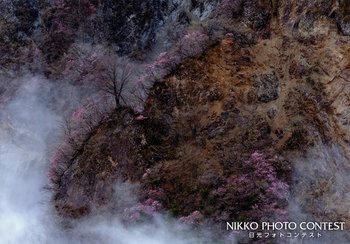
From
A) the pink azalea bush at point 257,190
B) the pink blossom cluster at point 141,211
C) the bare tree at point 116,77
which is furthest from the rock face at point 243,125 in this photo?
the bare tree at point 116,77

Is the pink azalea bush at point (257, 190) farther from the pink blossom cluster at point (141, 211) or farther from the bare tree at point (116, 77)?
the bare tree at point (116, 77)

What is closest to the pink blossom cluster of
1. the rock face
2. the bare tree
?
the rock face

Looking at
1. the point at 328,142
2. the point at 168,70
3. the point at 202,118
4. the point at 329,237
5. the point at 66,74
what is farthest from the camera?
the point at 66,74

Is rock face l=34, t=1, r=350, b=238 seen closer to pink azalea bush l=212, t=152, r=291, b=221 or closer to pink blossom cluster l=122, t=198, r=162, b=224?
pink azalea bush l=212, t=152, r=291, b=221

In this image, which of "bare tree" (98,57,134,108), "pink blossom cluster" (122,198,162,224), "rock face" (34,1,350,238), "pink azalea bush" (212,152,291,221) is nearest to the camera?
"pink azalea bush" (212,152,291,221)

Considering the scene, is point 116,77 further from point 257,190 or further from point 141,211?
point 257,190

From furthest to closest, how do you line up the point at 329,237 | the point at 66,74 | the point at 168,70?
the point at 66,74 < the point at 168,70 < the point at 329,237

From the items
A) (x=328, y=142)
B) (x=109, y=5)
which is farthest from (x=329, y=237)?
(x=109, y=5)

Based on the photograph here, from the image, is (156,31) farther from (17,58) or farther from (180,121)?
(17,58)
